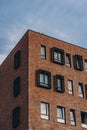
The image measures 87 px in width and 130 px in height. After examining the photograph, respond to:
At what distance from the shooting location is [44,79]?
43375 millimetres

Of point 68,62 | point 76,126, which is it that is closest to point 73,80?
point 68,62

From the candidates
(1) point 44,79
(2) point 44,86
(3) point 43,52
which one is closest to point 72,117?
A: (2) point 44,86

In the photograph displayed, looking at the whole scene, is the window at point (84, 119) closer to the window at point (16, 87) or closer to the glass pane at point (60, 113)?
the glass pane at point (60, 113)

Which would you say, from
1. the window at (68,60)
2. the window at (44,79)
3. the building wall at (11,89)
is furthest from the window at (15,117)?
the window at (68,60)

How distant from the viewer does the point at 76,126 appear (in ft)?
142

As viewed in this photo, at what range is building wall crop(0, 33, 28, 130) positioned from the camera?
137ft

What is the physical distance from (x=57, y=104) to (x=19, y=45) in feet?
32.4

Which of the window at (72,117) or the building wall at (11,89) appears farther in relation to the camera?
the window at (72,117)

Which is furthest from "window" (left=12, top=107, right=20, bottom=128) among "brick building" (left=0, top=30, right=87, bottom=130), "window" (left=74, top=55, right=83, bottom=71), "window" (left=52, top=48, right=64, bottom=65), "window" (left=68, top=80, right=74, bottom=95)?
"window" (left=74, top=55, right=83, bottom=71)

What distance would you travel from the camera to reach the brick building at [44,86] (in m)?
41.5

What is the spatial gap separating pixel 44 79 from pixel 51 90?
1575 mm

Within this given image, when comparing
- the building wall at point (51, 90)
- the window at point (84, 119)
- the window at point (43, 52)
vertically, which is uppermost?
the window at point (43, 52)

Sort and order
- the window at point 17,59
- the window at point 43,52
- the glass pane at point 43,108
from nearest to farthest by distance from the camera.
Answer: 1. the glass pane at point 43,108
2. the window at point 43,52
3. the window at point 17,59

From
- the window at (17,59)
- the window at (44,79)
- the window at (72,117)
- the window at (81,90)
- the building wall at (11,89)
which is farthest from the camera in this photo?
the window at (81,90)
